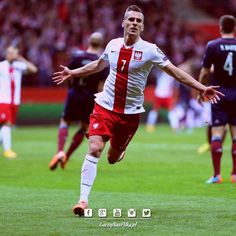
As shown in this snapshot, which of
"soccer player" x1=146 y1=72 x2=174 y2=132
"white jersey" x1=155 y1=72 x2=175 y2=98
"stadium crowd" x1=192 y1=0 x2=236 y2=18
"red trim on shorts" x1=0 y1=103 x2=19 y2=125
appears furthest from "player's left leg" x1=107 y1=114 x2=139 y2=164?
"stadium crowd" x1=192 y1=0 x2=236 y2=18

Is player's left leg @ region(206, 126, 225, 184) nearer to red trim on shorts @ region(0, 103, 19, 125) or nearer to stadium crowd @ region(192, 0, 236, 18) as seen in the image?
red trim on shorts @ region(0, 103, 19, 125)

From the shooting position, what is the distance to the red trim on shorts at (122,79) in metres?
10.0

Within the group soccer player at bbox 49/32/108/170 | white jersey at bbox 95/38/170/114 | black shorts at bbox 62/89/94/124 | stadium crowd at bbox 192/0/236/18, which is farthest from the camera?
stadium crowd at bbox 192/0/236/18

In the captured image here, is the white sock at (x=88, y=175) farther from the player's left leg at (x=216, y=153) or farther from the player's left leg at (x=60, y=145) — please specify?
the player's left leg at (x=60, y=145)

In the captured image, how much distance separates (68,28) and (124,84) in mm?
22785

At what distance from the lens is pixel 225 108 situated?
13.1m

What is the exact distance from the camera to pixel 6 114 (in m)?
17.9

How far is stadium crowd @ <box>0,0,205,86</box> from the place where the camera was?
100 feet

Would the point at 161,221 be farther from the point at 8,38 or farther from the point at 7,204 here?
the point at 8,38

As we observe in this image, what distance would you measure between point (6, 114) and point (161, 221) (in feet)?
30.4

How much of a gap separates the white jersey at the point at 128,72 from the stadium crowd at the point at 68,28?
1932 centimetres

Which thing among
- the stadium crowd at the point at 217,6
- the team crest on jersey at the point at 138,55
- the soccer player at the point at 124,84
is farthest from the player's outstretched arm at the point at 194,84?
the stadium crowd at the point at 217,6

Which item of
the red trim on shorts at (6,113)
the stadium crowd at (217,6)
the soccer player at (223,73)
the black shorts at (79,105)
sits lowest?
the red trim on shorts at (6,113)

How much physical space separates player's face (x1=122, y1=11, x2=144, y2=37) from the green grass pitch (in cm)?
213
